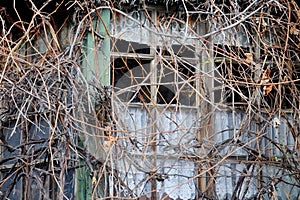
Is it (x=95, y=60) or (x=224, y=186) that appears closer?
(x=95, y=60)

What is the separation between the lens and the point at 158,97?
6.98 metres

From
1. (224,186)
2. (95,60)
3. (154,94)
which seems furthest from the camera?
(224,186)

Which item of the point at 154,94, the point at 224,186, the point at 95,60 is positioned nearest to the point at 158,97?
the point at 154,94

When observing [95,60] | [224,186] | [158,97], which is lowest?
[224,186]

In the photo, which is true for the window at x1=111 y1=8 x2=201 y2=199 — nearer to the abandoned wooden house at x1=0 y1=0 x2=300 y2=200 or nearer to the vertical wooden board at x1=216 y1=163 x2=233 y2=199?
the abandoned wooden house at x1=0 y1=0 x2=300 y2=200

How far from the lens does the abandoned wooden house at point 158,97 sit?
574 cm

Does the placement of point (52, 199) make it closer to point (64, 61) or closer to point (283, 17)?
point (64, 61)

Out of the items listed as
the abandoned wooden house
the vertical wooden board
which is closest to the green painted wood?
the abandoned wooden house

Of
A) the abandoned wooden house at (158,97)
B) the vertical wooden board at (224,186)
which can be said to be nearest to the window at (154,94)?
the abandoned wooden house at (158,97)

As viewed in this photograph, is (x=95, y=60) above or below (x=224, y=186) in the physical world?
above

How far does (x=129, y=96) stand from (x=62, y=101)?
4.81 feet

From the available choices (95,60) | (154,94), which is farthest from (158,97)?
(95,60)

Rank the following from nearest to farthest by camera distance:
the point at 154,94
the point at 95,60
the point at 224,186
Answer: the point at 95,60
the point at 154,94
the point at 224,186

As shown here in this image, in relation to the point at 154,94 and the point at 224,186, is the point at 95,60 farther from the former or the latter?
the point at 224,186
